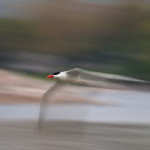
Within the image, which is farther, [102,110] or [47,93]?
[102,110]

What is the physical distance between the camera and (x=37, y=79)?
1191cm

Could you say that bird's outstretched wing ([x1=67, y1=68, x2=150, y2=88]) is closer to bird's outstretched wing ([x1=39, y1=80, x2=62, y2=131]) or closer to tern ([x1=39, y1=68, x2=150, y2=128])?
tern ([x1=39, y1=68, x2=150, y2=128])

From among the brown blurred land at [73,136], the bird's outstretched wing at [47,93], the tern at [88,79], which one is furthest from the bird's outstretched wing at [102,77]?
the brown blurred land at [73,136]

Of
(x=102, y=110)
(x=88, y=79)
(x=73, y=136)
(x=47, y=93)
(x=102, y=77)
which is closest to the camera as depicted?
(x=73, y=136)

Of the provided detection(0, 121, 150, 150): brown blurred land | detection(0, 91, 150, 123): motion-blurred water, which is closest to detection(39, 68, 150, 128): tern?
detection(0, 121, 150, 150): brown blurred land

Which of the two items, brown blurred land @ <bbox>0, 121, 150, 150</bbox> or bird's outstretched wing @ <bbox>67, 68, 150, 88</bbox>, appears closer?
brown blurred land @ <bbox>0, 121, 150, 150</bbox>

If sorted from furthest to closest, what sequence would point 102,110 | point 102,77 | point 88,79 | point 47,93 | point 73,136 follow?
1. point 102,110
2. point 47,93
3. point 88,79
4. point 102,77
5. point 73,136

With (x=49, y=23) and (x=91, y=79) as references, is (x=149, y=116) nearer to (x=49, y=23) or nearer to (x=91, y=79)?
(x=91, y=79)

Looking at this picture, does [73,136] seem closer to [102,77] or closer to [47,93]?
[47,93]

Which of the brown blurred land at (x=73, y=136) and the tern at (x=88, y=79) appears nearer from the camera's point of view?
the brown blurred land at (x=73, y=136)

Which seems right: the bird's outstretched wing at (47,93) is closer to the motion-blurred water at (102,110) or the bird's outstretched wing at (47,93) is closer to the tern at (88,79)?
the tern at (88,79)

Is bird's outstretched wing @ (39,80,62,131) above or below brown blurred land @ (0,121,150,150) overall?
above

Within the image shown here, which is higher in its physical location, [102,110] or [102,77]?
[102,77]

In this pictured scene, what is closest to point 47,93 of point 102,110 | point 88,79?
point 88,79
